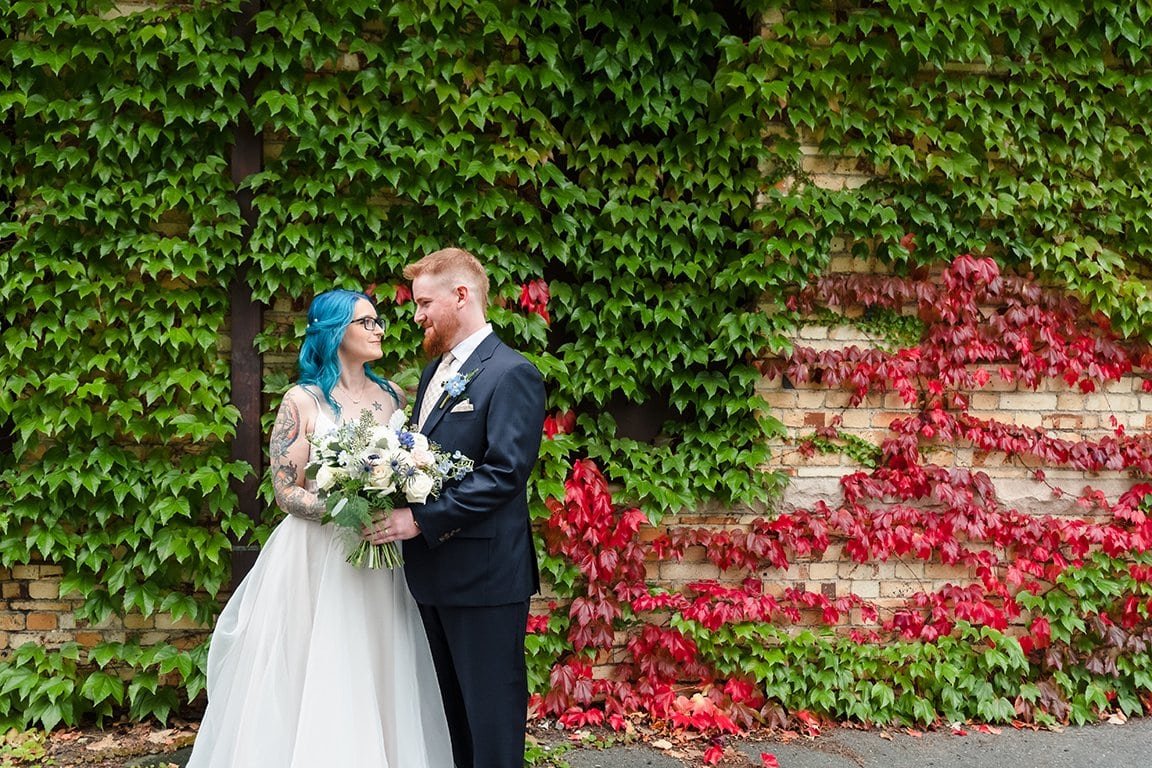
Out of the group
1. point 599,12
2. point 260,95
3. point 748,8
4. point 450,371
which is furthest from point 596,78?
point 450,371

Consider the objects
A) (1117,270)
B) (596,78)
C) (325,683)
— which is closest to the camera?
(325,683)

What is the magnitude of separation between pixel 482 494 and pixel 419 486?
0.72 ft

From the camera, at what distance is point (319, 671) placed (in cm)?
301

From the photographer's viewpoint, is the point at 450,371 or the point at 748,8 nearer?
the point at 450,371

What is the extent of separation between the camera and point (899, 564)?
183 inches

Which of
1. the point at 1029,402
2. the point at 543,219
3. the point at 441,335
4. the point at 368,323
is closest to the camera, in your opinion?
the point at 441,335

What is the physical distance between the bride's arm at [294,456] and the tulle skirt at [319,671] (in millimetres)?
130

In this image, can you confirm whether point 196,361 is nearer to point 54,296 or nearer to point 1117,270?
point 54,296

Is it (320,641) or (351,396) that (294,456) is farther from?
(320,641)

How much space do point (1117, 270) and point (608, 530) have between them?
3236 millimetres

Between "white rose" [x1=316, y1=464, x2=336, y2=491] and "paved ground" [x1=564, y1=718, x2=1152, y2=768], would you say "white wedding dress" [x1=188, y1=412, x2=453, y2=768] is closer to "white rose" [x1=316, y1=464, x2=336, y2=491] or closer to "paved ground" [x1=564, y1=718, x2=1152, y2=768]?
"white rose" [x1=316, y1=464, x2=336, y2=491]

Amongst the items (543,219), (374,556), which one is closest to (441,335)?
(374,556)

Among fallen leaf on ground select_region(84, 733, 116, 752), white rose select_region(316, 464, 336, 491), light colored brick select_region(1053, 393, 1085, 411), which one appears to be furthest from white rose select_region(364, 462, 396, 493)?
Answer: light colored brick select_region(1053, 393, 1085, 411)

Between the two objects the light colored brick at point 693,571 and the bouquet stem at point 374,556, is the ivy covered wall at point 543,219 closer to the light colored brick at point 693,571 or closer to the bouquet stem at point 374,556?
the light colored brick at point 693,571
